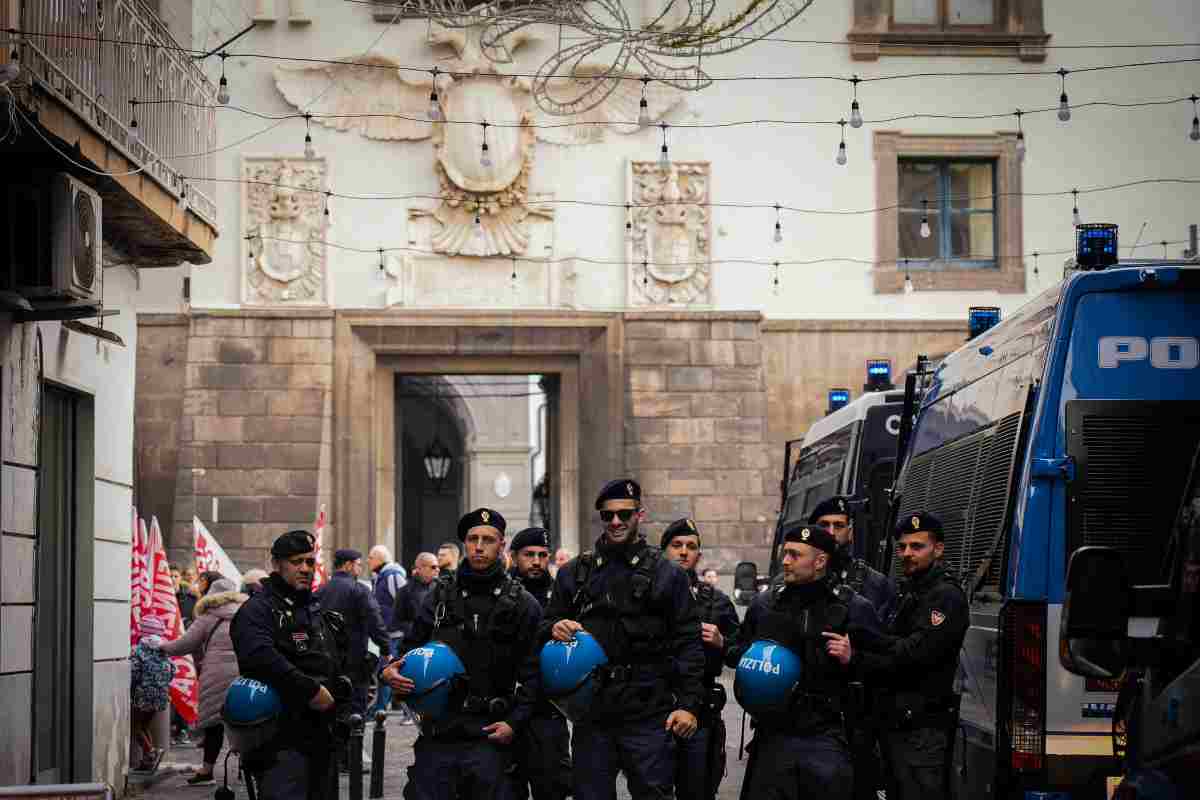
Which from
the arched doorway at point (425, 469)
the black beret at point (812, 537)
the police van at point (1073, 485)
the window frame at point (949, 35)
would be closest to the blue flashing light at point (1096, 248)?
the police van at point (1073, 485)

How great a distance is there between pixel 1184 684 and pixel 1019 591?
302cm

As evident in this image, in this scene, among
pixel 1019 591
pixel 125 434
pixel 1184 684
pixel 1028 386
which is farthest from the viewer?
pixel 125 434

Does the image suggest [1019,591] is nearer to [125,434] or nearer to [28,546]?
[28,546]

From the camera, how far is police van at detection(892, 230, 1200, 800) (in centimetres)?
751

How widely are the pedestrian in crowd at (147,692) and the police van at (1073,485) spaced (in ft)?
27.4

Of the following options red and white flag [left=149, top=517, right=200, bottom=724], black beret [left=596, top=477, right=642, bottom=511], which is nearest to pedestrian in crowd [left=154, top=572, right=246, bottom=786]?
red and white flag [left=149, top=517, right=200, bottom=724]

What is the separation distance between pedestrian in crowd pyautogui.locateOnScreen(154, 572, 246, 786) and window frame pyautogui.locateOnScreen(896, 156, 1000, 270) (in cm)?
1448

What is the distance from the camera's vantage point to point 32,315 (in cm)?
1129

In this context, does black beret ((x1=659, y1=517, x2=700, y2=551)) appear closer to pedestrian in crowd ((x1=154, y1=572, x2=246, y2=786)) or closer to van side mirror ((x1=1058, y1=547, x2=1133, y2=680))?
pedestrian in crowd ((x1=154, y1=572, x2=246, y2=786))

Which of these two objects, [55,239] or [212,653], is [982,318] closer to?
[55,239]

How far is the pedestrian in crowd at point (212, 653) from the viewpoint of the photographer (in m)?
13.7

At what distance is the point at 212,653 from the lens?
13836 mm

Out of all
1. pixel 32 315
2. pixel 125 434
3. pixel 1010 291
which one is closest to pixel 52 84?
pixel 32 315

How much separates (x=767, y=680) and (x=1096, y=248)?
233 centimetres
